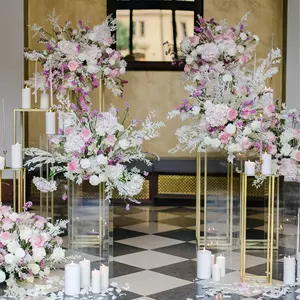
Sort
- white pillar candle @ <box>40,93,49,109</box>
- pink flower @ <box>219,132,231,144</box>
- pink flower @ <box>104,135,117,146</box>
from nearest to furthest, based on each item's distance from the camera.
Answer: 1. pink flower @ <box>104,135,117,146</box>
2. pink flower @ <box>219,132,231,144</box>
3. white pillar candle @ <box>40,93,49,109</box>

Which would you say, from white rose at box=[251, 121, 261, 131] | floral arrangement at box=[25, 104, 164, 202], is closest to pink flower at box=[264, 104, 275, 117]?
white rose at box=[251, 121, 261, 131]

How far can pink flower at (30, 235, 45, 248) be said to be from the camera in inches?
208

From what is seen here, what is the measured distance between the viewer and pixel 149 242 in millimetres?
6863

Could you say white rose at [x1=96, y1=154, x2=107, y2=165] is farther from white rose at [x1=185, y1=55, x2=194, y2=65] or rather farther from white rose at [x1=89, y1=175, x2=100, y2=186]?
white rose at [x1=185, y1=55, x2=194, y2=65]

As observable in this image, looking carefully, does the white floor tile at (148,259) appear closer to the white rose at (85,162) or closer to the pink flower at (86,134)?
the white rose at (85,162)

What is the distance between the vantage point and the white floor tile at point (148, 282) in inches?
207

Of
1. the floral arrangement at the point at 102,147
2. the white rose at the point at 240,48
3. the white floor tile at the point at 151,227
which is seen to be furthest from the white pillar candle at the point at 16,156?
the white floor tile at the point at 151,227

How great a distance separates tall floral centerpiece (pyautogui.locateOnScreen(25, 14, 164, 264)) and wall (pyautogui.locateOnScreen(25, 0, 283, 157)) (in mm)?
3415

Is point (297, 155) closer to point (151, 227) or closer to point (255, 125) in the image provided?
point (255, 125)

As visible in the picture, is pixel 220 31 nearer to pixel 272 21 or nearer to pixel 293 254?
pixel 293 254

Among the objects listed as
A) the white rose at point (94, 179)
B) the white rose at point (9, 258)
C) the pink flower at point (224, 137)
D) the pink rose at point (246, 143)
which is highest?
the pink flower at point (224, 137)

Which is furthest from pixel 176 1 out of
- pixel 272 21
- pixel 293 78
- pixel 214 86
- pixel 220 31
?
pixel 214 86

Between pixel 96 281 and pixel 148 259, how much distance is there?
1.11 m

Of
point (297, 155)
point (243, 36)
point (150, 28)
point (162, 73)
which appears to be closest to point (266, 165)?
point (297, 155)
